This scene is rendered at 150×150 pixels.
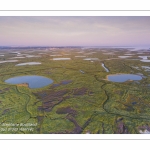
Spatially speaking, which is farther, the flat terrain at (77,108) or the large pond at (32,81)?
the large pond at (32,81)

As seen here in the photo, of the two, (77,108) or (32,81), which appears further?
(32,81)

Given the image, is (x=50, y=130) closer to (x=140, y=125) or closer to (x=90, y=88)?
(x=140, y=125)

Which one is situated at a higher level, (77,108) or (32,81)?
(32,81)

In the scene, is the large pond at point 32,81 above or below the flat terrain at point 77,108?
above

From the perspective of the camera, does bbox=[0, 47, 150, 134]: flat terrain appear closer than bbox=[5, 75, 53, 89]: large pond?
Yes

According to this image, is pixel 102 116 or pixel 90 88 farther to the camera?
pixel 90 88

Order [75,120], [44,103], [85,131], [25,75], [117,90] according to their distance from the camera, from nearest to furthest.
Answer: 1. [85,131]
2. [75,120]
3. [44,103]
4. [117,90]
5. [25,75]
